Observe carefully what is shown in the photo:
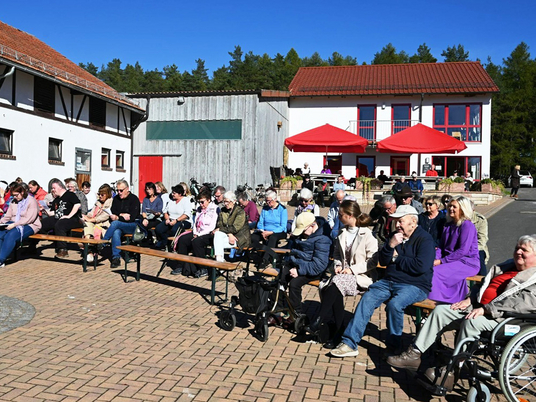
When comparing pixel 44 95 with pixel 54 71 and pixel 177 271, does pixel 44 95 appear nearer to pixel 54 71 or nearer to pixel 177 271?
pixel 54 71

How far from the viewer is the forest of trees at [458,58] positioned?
54.7 metres

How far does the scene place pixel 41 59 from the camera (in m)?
22.4

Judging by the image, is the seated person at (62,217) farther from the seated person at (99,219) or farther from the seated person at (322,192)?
the seated person at (322,192)

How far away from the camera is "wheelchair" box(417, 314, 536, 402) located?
12.1 ft

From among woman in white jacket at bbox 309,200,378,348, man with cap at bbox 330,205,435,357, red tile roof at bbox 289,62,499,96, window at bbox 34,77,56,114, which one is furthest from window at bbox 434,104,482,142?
man with cap at bbox 330,205,435,357

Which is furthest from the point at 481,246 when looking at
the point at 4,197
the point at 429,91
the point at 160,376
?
the point at 429,91

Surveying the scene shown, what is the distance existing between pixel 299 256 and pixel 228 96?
2030 centimetres

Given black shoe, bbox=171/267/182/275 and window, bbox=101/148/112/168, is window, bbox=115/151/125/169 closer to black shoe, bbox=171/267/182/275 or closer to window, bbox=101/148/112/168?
window, bbox=101/148/112/168

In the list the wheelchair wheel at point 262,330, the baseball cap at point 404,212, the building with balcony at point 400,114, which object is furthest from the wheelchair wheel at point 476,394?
the building with balcony at point 400,114

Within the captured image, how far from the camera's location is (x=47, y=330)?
556cm

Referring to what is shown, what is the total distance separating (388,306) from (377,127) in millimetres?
25880

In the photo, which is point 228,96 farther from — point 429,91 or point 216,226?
point 216,226

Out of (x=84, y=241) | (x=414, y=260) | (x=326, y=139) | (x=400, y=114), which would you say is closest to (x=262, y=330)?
(x=414, y=260)

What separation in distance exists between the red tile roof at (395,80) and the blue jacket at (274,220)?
21496 mm
